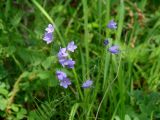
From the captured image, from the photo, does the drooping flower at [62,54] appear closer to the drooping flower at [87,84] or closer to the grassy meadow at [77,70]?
the grassy meadow at [77,70]

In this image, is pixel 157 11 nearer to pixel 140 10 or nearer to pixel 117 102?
pixel 140 10

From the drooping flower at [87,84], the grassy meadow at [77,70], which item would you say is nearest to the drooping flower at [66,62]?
the grassy meadow at [77,70]

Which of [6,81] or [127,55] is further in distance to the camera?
[127,55]

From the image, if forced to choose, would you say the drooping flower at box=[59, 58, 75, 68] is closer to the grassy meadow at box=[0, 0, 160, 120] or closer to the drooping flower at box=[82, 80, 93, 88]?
the grassy meadow at box=[0, 0, 160, 120]

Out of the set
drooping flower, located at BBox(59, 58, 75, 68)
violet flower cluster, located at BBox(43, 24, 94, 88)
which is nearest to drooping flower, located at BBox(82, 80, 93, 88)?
violet flower cluster, located at BBox(43, 24, 94, 88)

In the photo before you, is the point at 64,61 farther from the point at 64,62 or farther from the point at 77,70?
the point at 77,70

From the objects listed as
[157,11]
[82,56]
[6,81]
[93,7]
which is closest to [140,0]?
[157,11]

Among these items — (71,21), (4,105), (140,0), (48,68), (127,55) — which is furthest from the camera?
(140,0)

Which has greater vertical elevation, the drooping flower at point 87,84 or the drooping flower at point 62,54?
the drooping flower at point 62,54
